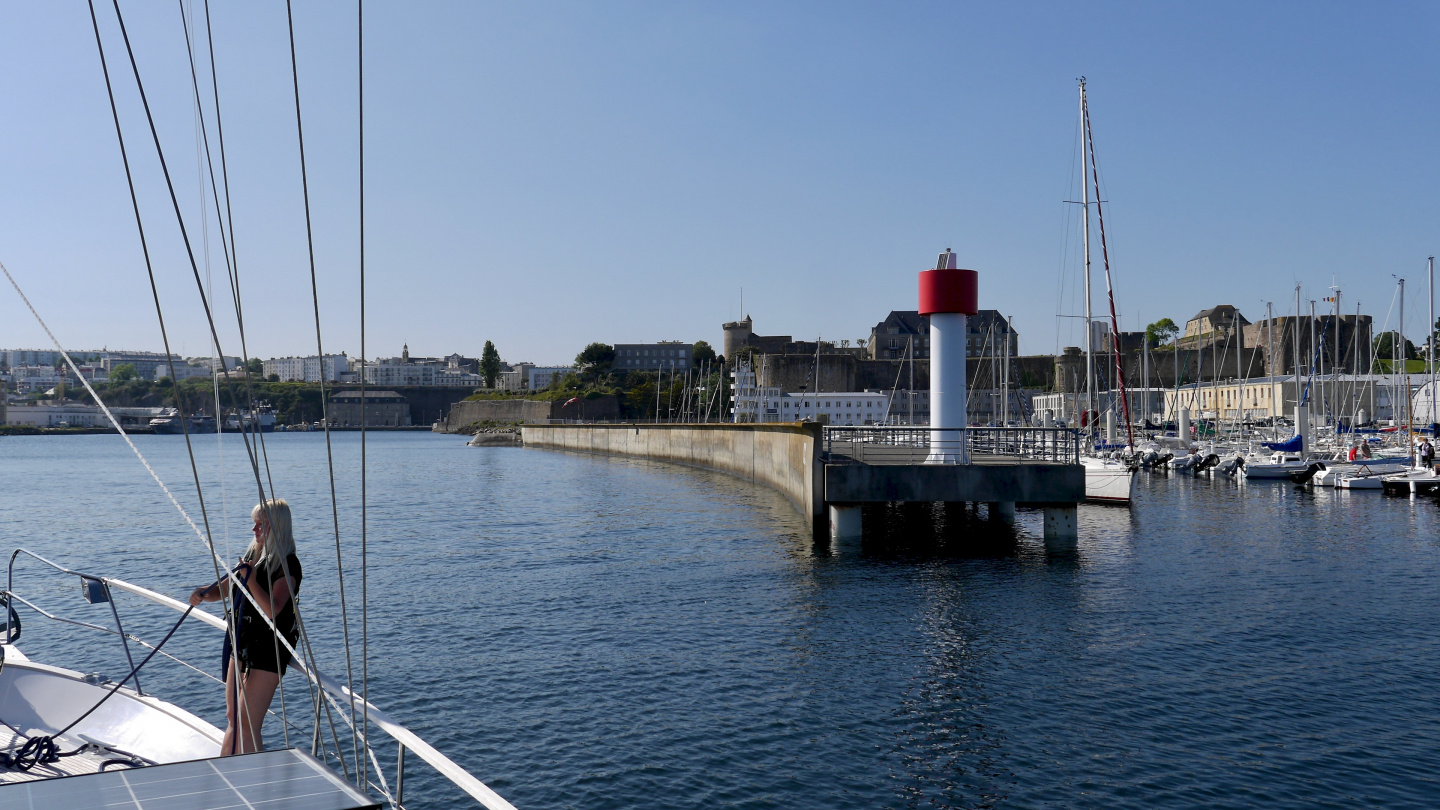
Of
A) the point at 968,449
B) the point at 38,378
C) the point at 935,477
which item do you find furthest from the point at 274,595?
the point at 38,378

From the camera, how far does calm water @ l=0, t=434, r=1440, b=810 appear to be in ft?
30.7

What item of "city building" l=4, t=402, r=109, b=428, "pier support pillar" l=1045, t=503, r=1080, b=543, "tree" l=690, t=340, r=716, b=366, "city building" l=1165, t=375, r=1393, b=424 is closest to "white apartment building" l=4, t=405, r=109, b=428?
"city building" l=4, t=402, r=109, b=428

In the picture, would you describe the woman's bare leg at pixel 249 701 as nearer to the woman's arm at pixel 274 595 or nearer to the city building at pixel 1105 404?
the woman's arm at pixel 274 595

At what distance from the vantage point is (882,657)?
13531 millimetres

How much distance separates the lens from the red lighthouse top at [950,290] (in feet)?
77.0

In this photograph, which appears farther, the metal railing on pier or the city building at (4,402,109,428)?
the city building at (4,402,109,428)

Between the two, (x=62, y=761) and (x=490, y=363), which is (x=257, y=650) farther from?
(x=490, y=363)

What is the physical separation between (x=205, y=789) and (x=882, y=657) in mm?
10820

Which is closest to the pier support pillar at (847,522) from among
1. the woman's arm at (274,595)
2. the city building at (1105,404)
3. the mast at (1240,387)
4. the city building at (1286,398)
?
the woman's arm at (274,595)

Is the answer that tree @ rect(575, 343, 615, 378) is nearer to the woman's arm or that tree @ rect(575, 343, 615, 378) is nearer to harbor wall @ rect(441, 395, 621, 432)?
harbor wall @ rect(441, 395, 621, 432)

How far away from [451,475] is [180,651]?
4584 cm

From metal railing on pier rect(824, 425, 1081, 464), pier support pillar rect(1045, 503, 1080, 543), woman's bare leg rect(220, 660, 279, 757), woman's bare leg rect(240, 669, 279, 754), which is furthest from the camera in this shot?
pier support pillar rect(1045, 503, 1080, 543)

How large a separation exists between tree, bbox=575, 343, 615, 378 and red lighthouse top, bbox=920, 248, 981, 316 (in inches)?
5593

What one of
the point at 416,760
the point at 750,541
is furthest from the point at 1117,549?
the point at 416,760
